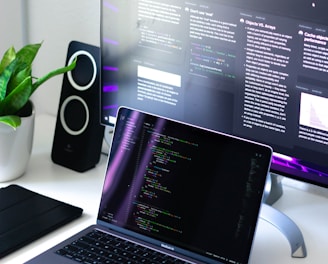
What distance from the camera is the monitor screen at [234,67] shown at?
1097mm

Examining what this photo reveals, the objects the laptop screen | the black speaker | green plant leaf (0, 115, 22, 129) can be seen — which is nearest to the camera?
the laptop screen

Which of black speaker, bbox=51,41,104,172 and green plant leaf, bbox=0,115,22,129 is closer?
green plant leaf, bbox=0,115,22,129

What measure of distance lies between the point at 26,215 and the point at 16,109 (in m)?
0.22

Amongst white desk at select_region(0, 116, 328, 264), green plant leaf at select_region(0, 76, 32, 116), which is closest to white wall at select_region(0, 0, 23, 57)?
white desk at select_region(0, 116, 328, 264)

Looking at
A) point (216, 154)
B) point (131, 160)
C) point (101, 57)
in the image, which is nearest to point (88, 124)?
point (101, 57)

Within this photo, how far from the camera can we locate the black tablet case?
112 centimetres

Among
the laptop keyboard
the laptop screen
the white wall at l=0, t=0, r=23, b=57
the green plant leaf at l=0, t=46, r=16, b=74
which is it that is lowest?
the laptop keyboard

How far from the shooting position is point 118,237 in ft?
3.73

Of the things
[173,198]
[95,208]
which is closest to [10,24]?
[95,208]

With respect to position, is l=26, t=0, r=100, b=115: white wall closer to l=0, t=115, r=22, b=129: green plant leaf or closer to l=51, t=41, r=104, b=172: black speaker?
l=51, t=41, r=104, b=172: black speaker

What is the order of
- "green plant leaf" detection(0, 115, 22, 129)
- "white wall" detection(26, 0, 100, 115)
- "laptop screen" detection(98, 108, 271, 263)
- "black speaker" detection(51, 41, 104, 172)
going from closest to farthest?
1. "laptop screen" detection(98, 108, 271, 263)
2. "green plant leaf" detection(0, 115, 22, 129)
3. "black speaker" detection(51, 41, 104, 172)
4. "white wall" detection(26, 0, 100, 115)

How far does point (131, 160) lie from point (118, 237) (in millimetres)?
125

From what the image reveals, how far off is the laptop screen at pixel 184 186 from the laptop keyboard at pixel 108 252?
0.03m

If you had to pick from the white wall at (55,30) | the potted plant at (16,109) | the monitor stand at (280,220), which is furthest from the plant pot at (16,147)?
the monitor stand at (280,220)
